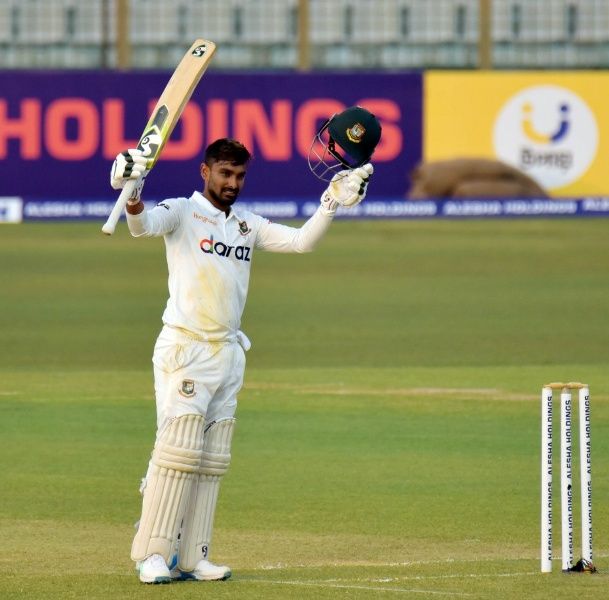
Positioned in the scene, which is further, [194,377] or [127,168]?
[194,377]

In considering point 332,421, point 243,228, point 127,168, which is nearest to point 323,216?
point 243,228

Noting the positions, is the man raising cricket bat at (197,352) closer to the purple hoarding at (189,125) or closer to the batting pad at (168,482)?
the batting pad at (168,482)

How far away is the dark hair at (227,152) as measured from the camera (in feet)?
24.0

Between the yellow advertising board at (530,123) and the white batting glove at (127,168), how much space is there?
85.0 feet

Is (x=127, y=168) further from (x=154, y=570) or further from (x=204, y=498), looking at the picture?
(x=154, y=570)

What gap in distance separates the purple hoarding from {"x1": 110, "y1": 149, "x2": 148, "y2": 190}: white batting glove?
25.1 meters

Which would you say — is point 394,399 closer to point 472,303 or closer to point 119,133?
point 472,303

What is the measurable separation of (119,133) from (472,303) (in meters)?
12.7

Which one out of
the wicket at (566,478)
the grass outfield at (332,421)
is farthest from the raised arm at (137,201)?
the wicket at (566,478)

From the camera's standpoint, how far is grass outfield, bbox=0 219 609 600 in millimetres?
7805

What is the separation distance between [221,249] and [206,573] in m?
1.35

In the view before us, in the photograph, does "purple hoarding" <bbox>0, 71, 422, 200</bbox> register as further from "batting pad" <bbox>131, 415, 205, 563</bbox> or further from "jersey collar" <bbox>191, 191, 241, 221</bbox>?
"batting pad" <bbox>131, 415, 205, 563</bbox>

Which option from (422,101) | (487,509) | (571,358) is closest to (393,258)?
(422,101)

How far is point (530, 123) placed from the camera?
107 ft
